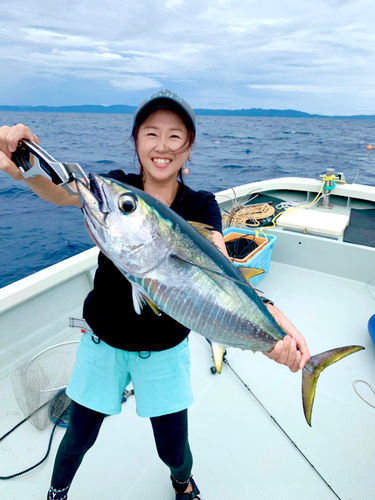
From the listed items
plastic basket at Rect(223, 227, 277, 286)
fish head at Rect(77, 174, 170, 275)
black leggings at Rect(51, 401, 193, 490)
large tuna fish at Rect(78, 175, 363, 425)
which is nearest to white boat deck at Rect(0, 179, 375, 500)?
black leggings at Rect(51, 401, 193, 490)

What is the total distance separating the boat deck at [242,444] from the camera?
2.09 m

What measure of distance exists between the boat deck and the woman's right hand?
77.1 inches

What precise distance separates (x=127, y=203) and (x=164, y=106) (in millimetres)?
674

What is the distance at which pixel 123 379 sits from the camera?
5.51ft

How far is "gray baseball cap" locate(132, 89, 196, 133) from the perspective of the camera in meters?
1.56

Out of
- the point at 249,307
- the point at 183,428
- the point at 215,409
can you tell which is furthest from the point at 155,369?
A: the point at 215,409

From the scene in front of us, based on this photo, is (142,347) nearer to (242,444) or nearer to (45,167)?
(45,167)

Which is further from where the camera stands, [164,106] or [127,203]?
[164,106]

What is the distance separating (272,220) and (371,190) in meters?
2.21

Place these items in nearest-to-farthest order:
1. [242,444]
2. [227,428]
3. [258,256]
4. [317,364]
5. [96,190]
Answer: [96,190], [317,364], [242,444], [227,428], [258,256]

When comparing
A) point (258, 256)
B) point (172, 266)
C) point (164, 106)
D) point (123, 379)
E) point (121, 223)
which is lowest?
point (258, 256)

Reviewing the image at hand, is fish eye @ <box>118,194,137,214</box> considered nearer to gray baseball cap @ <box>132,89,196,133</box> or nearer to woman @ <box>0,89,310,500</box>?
woman @ <box>0,89,310,500</box>

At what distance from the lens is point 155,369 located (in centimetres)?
164

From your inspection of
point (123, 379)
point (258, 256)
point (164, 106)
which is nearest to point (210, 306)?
point (123, 379)
